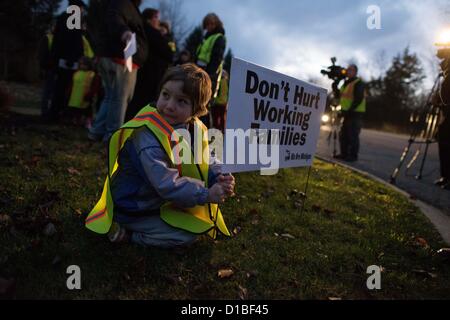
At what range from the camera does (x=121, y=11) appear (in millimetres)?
4699

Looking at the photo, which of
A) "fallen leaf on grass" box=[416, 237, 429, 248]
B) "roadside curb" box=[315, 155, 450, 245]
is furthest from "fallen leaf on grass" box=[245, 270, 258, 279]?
"roadside curb" box=[315, 155, 450, 245]

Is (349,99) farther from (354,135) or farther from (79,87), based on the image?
(79,87)

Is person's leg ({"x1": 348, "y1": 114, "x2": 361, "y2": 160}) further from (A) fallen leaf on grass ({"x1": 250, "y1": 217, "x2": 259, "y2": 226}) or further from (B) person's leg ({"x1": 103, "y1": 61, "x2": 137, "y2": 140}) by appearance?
(A) fallen leaf on grass ({"x1": 250, "y1": 217, "x2": 259, "y2": 226})

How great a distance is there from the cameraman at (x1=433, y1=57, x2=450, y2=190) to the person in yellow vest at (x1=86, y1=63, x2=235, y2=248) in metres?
4.33

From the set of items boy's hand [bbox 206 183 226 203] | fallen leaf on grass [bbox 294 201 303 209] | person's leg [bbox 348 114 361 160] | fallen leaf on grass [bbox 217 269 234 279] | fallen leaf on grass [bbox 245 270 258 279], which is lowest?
fallen leaf on grass [bbox 245 270 258 279]

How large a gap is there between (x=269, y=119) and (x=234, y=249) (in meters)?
1.06

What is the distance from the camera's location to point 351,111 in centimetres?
816

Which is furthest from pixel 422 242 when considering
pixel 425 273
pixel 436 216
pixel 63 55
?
pixel 63 55

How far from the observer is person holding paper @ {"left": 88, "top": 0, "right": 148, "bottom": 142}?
15.3 feet

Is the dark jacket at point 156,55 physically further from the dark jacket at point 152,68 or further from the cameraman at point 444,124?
the cameraman at point 444,124
